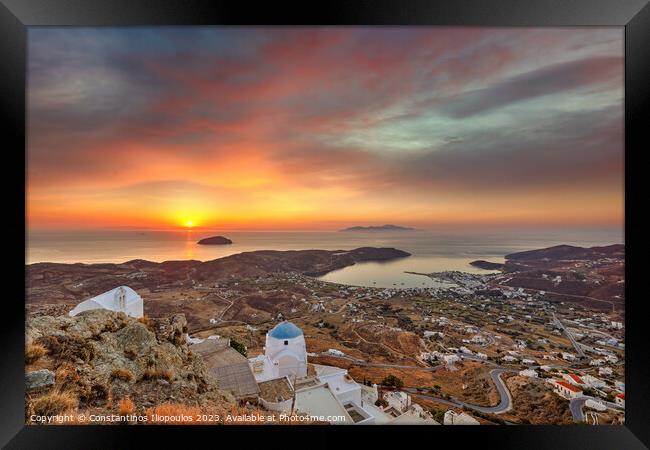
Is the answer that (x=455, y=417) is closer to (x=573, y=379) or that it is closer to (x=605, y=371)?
(x=573, y=379)

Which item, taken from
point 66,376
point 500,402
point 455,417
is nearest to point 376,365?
point 455,417

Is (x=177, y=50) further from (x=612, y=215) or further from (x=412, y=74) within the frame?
(x=612, y=215)

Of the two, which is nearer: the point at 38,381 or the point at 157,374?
the point at 38,381

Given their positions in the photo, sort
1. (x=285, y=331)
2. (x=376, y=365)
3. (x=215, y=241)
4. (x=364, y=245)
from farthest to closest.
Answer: (x=364, y=245)
(x=215, y=241)
(x=285, y=331)
(x=376, y=365)

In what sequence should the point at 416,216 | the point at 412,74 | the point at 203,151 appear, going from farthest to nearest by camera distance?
1. the point at 416,216
2. the point at 203,151
3. the point at 412,74

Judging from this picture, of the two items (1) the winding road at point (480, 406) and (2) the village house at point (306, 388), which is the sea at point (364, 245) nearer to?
(1) the winding road at point (480, 406)

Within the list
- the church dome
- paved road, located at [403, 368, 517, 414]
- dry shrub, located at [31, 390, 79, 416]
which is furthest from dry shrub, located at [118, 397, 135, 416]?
paved road, located at [403, 368, 517, 414]

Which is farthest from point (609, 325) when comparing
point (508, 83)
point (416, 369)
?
point (508, 83)
